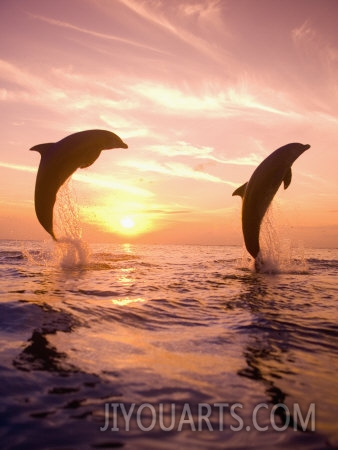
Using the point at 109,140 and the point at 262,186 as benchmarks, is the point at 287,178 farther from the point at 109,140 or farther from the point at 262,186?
the point at 109,140

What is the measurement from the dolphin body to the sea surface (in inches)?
168

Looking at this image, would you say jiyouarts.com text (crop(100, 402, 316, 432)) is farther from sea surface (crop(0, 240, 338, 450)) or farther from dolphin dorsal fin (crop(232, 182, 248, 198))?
dolphin dorsal fin (crop(232, 182, 248, 198))

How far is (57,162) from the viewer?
34.9 feet

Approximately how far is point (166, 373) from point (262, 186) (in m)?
8.67

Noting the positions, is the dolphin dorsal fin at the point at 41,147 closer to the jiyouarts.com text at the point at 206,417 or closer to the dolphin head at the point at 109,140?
the dolphin head at the point at 109,140

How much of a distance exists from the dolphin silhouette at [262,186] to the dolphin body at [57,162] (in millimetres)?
5040

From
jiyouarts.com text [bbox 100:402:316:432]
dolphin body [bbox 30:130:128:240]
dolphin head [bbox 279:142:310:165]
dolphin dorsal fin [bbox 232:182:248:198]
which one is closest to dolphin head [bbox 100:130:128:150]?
dolphin body [bbox 30:130:128:240]

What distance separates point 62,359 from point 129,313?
2459 millimetres

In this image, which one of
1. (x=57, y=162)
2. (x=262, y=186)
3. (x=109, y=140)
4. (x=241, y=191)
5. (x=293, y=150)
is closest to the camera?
(x=57, y=162)

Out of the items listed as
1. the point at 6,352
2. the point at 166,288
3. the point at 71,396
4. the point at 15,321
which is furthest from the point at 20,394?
the point at 166,288

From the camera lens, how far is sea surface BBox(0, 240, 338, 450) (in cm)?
255

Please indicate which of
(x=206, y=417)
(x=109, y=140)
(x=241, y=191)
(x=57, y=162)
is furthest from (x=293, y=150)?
(x=206, y=417)

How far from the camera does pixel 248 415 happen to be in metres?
2.81

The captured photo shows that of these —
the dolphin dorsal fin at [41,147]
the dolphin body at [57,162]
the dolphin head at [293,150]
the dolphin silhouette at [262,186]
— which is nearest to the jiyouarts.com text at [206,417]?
the dolphin silhouette at [262,186]
